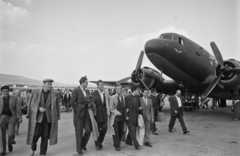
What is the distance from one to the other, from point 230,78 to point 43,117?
1116cm

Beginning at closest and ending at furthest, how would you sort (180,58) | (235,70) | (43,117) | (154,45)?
(43,117) → (235,70) → (154,45) → (180,58)

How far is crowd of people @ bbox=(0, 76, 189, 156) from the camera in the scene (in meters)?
4.86

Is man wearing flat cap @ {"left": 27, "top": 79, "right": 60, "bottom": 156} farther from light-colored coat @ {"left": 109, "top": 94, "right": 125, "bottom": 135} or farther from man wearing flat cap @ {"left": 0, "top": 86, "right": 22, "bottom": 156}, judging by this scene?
light-colored coat @ {"left": 109, "top": 94, "right": 125, "bottom": 135}

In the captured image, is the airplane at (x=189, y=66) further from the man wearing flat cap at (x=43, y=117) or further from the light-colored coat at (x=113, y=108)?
the man wearing flat cap at (x=43, y=117)

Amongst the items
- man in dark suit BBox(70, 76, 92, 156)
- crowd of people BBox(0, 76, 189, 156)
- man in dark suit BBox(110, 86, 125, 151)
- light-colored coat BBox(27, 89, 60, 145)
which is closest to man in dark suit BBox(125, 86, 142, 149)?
crowd of people BBox(0, 76, 189, 156)

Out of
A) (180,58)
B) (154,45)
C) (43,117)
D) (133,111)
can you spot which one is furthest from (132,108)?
(180,58)

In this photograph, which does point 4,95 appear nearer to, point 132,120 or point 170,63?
point 132,120

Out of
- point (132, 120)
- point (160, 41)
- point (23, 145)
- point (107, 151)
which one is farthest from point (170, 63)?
point (23, 145)

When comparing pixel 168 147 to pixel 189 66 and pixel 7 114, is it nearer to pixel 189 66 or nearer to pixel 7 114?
pixel 7 114

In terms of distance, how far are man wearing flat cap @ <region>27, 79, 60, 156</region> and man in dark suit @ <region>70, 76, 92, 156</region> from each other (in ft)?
1.56

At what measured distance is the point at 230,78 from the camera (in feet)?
38.8

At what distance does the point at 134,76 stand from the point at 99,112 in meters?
8.96

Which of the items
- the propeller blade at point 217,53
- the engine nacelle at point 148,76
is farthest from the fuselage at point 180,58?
the engine nacelle at point 148,76

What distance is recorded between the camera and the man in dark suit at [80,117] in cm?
502
